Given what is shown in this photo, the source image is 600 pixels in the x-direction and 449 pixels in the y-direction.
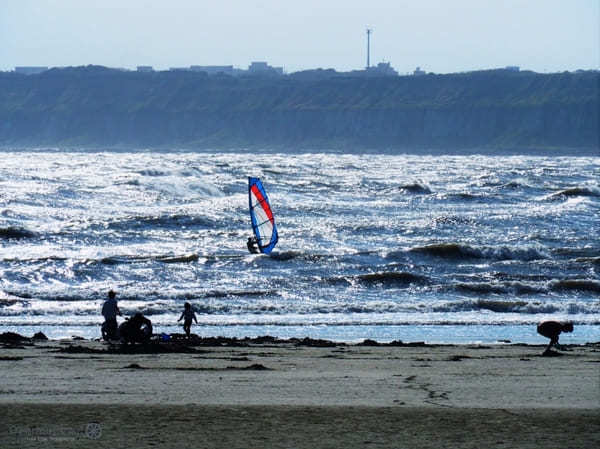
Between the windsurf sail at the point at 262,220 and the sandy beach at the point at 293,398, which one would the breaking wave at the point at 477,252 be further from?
the sandy beach at the point at 293,398

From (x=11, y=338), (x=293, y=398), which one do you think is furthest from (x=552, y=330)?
(x=11, y=338)

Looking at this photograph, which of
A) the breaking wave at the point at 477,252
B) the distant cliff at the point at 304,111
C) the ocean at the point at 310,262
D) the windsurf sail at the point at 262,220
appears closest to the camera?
the ocean at the point at 310,262

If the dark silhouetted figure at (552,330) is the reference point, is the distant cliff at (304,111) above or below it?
above

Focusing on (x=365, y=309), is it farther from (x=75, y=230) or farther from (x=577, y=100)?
(x=577, y=100)

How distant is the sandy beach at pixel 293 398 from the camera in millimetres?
6762

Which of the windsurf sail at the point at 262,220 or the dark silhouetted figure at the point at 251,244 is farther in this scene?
the windsurf sail at the point at 262,220

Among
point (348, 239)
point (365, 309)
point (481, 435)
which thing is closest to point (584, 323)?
point (365, 309)

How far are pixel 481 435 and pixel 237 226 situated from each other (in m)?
25.5

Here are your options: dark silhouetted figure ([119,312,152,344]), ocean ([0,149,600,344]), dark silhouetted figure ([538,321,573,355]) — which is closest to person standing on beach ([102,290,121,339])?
dark silhouetted figure ([119,312,152,344])

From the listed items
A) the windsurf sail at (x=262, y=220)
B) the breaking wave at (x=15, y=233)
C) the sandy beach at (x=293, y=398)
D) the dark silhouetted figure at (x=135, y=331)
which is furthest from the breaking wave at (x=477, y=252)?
the dark silhouetted figure at (x=135, y=331)

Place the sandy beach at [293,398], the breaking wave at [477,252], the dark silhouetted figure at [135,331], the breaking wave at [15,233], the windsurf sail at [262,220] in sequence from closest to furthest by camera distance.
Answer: the sandy beach at [293,398] < the dark silhouetted figure at [135,331] < the windsurf sail at [262,220] < the breaking wave at [477,252] < the breaking wave at [15,233]

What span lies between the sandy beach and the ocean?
3.77 metres

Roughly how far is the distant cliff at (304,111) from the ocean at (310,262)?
312 feet

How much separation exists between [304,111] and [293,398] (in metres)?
153
